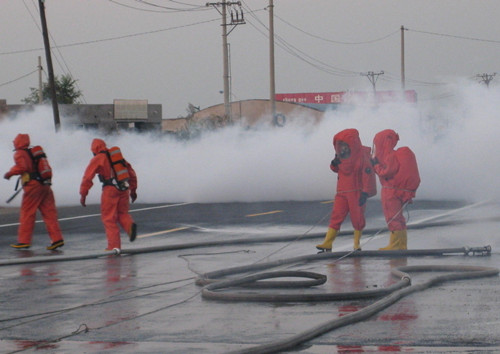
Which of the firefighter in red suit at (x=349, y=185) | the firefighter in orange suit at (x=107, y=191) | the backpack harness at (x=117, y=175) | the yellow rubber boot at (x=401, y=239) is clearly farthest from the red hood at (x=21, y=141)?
the yellow rubber boot at (x=401, y=239)

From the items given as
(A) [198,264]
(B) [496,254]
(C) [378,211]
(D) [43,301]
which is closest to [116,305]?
(D) [43,301]

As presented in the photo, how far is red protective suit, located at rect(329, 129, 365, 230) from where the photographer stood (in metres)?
14.1

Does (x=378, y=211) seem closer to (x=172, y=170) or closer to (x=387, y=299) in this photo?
(x=172, y=170)

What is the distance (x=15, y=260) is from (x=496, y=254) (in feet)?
22.0

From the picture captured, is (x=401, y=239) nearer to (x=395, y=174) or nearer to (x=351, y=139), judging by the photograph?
(x=395, y=174)

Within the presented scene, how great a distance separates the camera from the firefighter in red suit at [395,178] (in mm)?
13875

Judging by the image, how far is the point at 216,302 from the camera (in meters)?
9.47

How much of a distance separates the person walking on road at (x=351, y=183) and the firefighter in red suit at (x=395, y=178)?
0.24 m

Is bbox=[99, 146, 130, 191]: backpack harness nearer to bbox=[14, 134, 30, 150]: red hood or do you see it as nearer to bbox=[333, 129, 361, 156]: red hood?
bbox=[14, 134, 30, 150]: red hood

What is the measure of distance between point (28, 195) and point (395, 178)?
5.93 m

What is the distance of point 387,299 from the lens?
880 cm

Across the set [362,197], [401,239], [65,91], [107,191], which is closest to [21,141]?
[107,191]

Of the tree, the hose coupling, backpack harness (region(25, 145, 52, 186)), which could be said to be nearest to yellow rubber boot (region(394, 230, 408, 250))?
the hose coupling

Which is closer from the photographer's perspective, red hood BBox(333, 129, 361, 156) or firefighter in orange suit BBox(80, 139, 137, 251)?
red hood BBox(333, 129, 361, 156)
